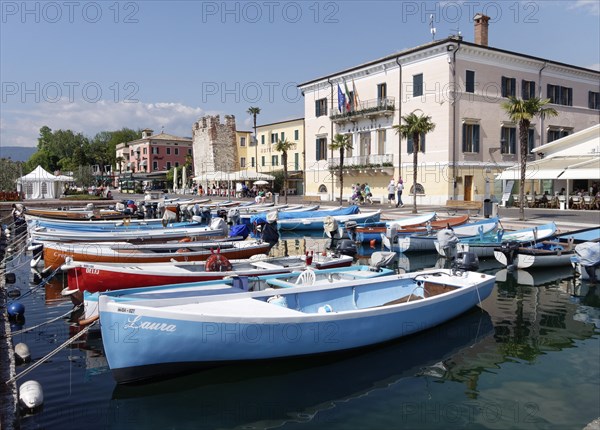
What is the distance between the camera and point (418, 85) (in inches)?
1709

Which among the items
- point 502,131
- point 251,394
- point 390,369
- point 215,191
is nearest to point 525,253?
point 390,369

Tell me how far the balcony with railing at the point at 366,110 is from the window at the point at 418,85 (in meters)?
2.45

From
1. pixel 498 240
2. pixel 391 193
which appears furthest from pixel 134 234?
pixel 391 193

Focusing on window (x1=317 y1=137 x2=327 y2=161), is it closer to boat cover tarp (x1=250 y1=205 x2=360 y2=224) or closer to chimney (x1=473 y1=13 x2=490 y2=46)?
chimney (x1=473 y1=13 x2=490 y2=46)

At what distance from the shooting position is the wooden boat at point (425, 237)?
75.5 ft

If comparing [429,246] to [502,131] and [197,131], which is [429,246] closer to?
[502,131]

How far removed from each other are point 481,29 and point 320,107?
17221 millimetres

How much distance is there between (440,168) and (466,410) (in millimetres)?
35561

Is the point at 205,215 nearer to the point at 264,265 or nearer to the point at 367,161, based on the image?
the point at 367,161

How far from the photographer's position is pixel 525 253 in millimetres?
18594

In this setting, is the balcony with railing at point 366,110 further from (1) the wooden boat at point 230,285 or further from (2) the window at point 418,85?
(1) the wooden boat at point 230,285

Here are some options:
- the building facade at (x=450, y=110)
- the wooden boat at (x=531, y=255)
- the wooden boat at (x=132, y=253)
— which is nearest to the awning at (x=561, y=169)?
the building facade at (x=450, y=110)

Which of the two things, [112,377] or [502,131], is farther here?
[502,131]

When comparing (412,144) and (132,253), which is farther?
(412,144)
